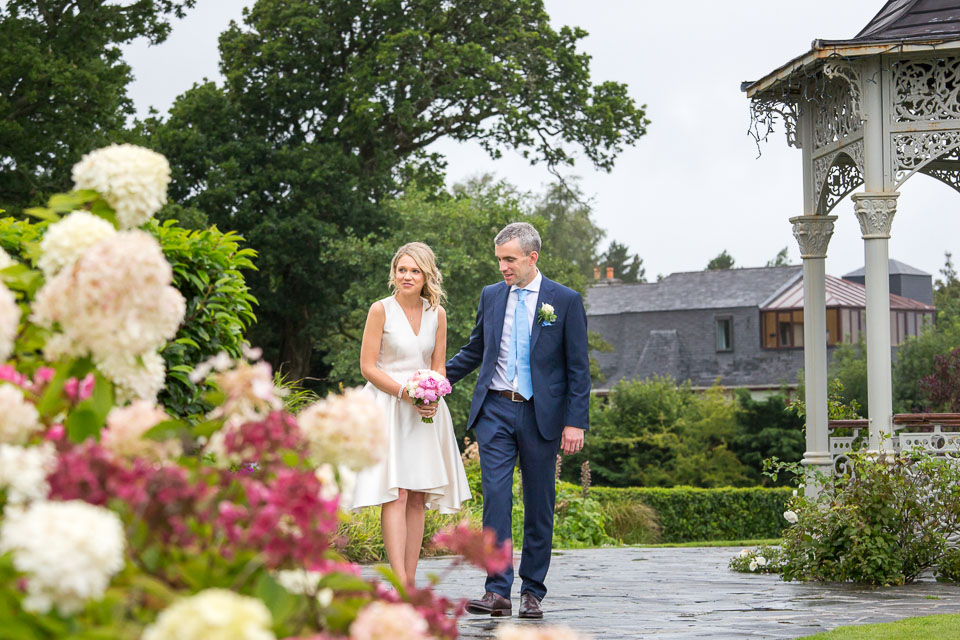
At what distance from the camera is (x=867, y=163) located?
898 cm

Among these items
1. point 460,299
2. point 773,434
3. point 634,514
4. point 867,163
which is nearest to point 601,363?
point 773,434

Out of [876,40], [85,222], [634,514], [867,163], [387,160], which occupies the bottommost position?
[634,514]

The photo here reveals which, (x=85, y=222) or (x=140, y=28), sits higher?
(x=140, y=28)

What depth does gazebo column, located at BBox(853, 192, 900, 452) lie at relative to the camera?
892 cm

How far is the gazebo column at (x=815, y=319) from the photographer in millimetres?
9984

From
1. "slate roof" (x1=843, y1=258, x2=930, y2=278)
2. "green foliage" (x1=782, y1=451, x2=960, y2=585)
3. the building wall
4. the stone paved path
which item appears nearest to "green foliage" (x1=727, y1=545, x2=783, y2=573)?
the stone paved path

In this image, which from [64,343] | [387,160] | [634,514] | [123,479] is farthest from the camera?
[387,160]

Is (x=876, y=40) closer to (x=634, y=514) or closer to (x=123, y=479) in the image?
(x=123, y=479)

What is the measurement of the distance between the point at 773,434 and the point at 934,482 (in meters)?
22.4

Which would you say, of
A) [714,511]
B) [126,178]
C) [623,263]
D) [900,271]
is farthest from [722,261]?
[126,178]

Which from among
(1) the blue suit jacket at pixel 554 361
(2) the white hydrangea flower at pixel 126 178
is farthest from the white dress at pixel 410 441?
(2) the white hydrangea flower at pixel 126 178

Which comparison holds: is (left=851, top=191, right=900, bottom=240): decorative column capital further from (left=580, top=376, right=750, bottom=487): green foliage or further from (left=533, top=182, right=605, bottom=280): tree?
(left=533, top=182, right=605, bottom=280): tree

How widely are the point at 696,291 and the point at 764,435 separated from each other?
2357 cm

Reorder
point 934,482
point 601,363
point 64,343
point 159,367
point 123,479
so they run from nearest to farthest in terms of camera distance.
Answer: point 123,479 → point 64,343 → point 159,367 → point 934,482 → point 601,363
